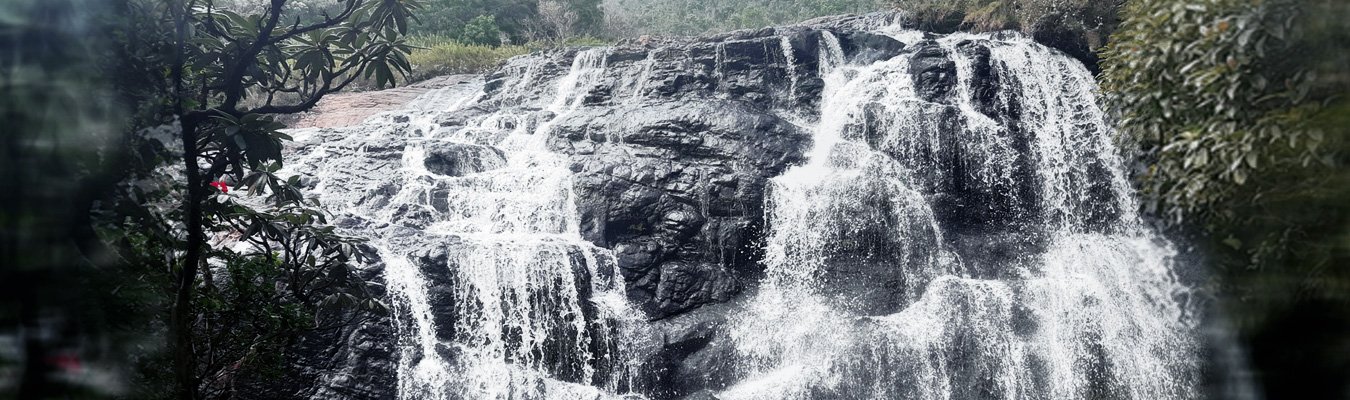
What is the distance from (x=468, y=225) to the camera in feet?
30.8

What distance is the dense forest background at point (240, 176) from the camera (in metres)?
1.27

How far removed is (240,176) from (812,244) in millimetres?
6424

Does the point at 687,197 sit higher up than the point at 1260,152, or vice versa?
the point at 1260,152

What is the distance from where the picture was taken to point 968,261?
9.11 meters

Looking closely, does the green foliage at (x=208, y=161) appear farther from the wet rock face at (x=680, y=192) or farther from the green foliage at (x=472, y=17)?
the green foliage at (x=472, y=17)

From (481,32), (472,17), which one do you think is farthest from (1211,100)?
(472,17)

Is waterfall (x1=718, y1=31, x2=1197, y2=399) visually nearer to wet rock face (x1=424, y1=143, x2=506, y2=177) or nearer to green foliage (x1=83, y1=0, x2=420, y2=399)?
wet rock face (x1=424, y1=143, x2=506, y2=177)

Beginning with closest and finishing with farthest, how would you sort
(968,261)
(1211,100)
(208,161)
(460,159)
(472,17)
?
1. (208,161)
2. (1211,100)
3. (968,261)
4. (460,159)
5. (472,17)

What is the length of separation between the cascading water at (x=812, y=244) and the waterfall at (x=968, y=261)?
25 mm

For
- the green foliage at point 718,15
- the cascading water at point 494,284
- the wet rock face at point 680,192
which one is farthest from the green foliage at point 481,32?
the cascading water at point 494,284

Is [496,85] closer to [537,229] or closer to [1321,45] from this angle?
[537,229]

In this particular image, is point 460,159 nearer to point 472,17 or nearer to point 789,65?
point 789,65

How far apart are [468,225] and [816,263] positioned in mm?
4218

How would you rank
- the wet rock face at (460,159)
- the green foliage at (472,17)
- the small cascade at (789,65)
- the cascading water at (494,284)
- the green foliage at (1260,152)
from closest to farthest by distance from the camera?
the green foliage at (1260,152) < the cascading water at (494,284) < the wet rock face at (460,159) < the small cascade at (789,65) < the green foliage at (472,17)
